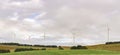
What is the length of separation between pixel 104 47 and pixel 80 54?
41.2 metres

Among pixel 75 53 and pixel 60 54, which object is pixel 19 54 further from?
pixel 75 53

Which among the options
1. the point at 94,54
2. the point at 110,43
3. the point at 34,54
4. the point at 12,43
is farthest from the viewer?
the point at 12,43

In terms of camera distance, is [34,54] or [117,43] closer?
[34,54]

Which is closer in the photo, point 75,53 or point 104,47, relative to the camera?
point 75,53

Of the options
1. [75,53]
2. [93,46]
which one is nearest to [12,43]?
[93,46]

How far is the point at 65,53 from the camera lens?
7469 centimetres

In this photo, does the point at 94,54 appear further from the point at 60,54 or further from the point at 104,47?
the point at 104,47

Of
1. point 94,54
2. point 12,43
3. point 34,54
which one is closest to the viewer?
point 34,54

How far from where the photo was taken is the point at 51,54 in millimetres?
72125

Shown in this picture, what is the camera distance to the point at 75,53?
77375 mm

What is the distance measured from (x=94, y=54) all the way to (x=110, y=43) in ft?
159

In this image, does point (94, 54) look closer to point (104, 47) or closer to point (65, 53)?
point (65, 53)

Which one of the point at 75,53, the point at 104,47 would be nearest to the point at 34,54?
the point at 75,53

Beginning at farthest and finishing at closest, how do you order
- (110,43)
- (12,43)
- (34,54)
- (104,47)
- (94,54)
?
1. (12,43)
2. (110,43)
3. (104,47)
4. (94,54)
5. (34,54)
